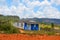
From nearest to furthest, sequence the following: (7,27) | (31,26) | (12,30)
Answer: (12,30) < (7,27) < (31,26)

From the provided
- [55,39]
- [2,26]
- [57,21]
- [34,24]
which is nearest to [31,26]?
[34,24]

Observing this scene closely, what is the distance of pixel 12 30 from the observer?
3728 centimetres

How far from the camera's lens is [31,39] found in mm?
26328

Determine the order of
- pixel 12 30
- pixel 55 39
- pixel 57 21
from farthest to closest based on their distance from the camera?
1. pixel 57 21
2. pixel 12 30
3. pixel 55 39

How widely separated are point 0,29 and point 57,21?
5642cm

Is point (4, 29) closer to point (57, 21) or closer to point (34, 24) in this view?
point (34, 24)

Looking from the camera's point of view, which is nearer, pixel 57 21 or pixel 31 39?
pixel 31 39

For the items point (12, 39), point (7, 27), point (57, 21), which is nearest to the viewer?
point (12, 39)

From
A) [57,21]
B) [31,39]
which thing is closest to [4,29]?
[31,39]

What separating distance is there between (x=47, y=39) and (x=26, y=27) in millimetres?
28599

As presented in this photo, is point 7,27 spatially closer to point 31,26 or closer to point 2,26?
point 2,26

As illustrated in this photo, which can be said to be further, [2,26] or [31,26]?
[31,26]

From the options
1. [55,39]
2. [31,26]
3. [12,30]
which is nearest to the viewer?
[55,39]

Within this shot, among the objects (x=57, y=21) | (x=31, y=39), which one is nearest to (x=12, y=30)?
(x=31, y=39)
